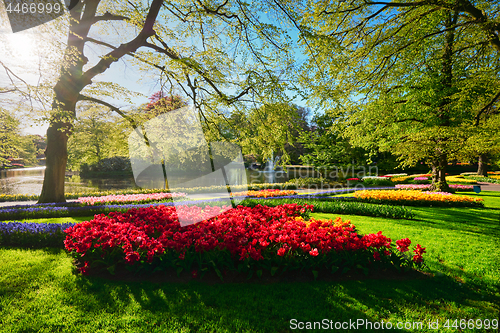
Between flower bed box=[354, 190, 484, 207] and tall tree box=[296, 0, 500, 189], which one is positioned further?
flower bed box=[354, 190, 484, 207]

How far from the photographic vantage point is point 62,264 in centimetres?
386

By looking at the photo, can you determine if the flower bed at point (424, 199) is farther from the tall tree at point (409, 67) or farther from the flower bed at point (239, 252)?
the flower bed at point (239, 252)

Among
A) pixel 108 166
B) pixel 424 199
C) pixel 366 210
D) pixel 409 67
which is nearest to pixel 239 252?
pixel 366 210

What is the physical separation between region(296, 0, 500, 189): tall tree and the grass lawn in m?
4.01

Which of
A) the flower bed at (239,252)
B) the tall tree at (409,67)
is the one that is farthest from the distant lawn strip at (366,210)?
the flower bed at (239,252)

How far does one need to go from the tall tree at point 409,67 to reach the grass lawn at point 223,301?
4005 millimetres

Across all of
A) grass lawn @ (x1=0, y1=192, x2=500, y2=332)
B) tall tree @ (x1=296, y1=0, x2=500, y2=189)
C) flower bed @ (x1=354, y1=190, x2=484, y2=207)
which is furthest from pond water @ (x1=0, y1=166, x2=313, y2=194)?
grass lawn @ (x1=0, y1=192, x2=500, y2=332)

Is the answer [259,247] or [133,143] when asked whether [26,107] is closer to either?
[133,143]

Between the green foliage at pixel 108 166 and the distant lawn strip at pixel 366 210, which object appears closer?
the distant lawn strip at pixel 366 210

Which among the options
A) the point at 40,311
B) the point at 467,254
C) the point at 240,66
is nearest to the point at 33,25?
the point at 240,66

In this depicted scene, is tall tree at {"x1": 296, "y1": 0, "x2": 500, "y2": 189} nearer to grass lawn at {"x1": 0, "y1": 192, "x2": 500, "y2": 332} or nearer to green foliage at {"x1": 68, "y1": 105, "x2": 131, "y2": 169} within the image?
grass lawn at {"x1": 0, "y1": 192, "x2": 500, "y2": 332}

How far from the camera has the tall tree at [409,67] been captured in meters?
5.39

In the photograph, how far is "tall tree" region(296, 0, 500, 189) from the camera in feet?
17.7

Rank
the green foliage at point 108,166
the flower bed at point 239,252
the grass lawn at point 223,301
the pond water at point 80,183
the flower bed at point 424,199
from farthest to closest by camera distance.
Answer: the green foliage at point 108,166 → the pond water at point 80,183 → the flower bed at point 424,199 → the flower bed at point 239,252 → the grass lawn at point 223,301
